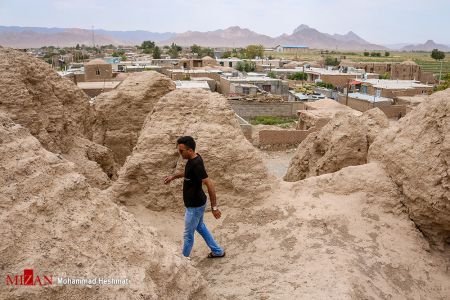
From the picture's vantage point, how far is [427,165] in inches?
217

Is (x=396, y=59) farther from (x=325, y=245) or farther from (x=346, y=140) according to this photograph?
(x=325, y=245)

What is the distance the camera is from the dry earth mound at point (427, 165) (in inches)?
211

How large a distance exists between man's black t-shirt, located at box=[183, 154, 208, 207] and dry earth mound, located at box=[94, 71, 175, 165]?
5945 mm

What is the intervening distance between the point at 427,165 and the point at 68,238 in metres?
4.43

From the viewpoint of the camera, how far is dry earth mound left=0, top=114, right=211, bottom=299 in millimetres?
2971

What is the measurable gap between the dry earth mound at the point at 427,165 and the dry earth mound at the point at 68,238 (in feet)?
10.9

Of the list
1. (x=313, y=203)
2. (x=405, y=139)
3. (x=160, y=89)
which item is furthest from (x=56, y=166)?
(x=160, y=89)

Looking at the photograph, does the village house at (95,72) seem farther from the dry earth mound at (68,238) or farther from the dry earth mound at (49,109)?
the dry earth mound at (68,238)

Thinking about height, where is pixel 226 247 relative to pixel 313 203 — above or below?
below

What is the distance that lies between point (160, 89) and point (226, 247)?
5765mm

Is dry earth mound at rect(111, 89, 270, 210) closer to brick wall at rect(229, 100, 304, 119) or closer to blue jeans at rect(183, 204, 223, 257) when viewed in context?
blue jeans at rect(183, 204, 223, 257)

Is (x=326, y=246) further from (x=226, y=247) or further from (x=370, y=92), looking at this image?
(x=370, y=92)

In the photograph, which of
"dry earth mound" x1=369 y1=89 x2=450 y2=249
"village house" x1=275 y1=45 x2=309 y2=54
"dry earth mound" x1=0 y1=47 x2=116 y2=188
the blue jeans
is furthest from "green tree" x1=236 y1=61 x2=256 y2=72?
"village house" x1=275 y1=45 x2=309 y2=54

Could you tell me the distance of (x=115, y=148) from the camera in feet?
35.6
